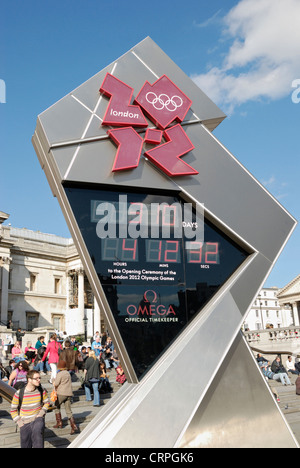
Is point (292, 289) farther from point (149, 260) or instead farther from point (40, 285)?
point (149, 260)

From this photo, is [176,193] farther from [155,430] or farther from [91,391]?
[91,391]

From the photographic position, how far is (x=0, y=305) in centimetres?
4891

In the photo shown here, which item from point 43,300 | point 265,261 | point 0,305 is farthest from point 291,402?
point 43,300

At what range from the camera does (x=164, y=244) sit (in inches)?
336

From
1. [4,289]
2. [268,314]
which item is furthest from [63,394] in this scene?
[268,314]

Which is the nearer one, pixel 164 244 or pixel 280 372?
pixel 164 244

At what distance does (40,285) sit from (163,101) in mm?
49102

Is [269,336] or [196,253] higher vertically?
[196,253]

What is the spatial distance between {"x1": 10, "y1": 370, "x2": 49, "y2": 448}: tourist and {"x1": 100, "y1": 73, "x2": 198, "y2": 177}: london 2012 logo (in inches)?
172

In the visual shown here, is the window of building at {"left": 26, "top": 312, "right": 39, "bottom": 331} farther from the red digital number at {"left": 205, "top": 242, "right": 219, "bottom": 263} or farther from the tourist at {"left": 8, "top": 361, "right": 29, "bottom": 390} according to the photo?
the red digital number at {"left": 205, "top": 242, "right": 219, "bottom": 263}

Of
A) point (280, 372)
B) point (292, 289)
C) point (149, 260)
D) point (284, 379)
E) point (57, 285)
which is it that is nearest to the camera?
point (149, 260)

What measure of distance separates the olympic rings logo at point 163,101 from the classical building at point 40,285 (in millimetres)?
42004

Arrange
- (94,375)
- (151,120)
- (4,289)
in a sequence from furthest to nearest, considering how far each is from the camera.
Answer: (4,289) → (94,375) → (151,120)

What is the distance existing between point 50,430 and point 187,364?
16.1 ft
